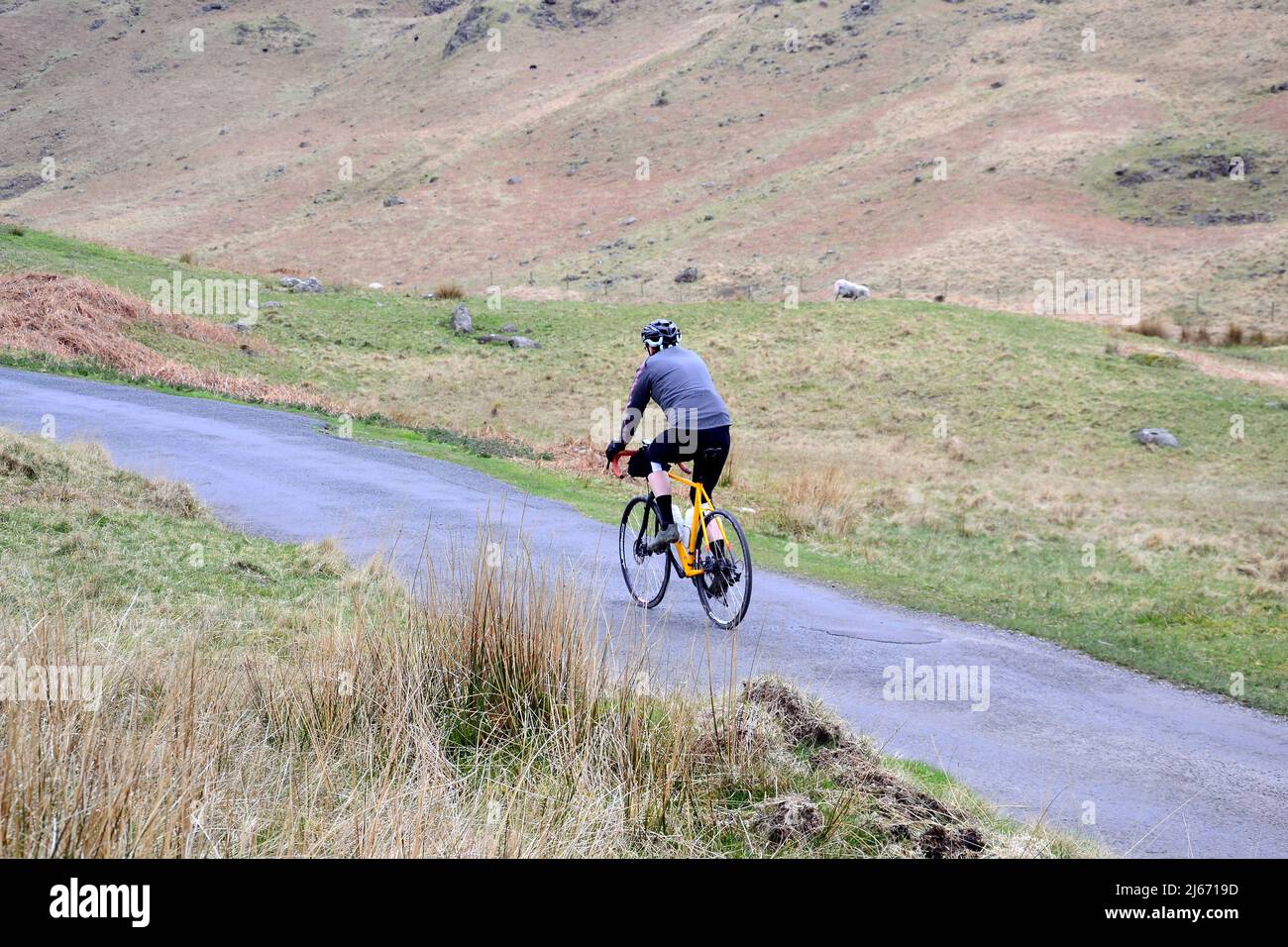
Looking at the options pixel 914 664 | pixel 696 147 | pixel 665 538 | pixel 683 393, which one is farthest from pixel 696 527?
pixel 696 147

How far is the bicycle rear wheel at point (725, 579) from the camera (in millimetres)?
Answer: 8492

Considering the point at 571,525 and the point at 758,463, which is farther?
the point at 758,463

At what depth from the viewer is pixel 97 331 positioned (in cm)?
2583

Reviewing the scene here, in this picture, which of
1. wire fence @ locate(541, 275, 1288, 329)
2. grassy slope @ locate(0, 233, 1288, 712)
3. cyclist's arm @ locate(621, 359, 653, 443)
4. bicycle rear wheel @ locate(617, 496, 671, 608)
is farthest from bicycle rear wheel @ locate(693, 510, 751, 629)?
wire fence @ locate(541, 275, 1288, 329)

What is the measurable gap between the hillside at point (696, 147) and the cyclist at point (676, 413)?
37725 mm

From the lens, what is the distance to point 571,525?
531 inches

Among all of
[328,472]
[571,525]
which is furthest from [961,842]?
[328,472]

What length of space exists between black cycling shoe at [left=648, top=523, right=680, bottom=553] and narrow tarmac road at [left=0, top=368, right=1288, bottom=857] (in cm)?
50

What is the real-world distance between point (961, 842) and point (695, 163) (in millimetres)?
73652

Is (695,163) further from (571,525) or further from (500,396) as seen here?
(571,525)

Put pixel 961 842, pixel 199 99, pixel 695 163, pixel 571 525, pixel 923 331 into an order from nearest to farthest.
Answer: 1. pixel 961 842
2. pixel 571 525
3. pixel 923 331
4. pixel 695 163
5. pixel 199 99

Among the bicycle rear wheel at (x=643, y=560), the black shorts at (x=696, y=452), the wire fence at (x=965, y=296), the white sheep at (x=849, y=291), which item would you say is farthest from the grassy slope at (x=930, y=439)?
the wire fence at (x=965, y=296)

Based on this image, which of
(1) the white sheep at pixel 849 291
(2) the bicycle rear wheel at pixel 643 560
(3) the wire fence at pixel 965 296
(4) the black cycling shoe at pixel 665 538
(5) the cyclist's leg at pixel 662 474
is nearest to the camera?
(5) the cyclist's leg at pixel 662 474

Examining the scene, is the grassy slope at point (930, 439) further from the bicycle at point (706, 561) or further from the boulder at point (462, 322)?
the bicycle at point (706, 561)
